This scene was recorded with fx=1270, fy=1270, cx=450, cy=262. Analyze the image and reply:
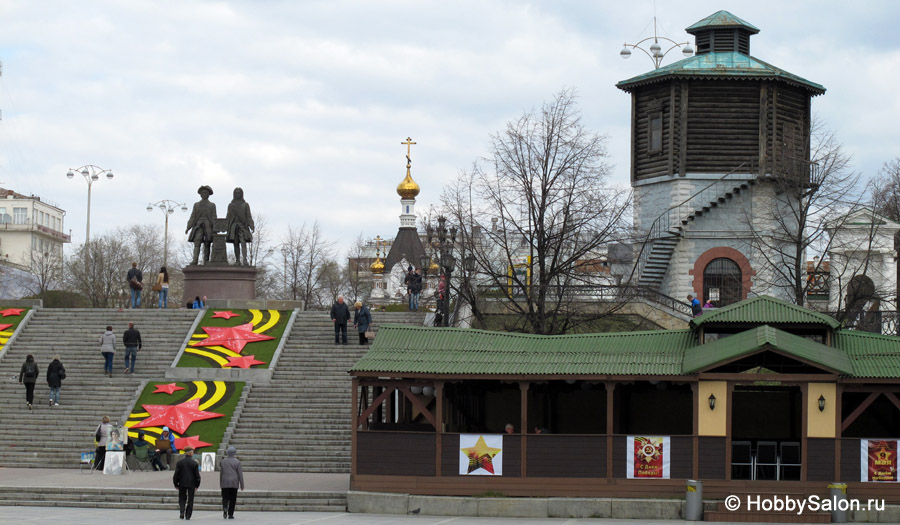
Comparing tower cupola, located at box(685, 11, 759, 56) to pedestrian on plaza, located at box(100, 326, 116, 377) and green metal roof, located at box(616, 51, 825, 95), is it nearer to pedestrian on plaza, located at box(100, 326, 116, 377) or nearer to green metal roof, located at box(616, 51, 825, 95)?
green metal roof, located at box(616, 51, 825, 95)

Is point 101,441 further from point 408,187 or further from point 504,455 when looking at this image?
point 408,187

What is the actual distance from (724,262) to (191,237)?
2068cm

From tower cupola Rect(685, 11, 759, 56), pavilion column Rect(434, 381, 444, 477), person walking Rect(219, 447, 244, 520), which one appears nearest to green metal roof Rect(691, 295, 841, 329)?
pavilion column Rect(434, 381, 444, 477)

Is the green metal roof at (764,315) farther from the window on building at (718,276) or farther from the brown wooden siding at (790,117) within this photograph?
the brown wooden siding at (790,117)

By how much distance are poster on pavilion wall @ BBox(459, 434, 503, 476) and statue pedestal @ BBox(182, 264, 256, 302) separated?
65.9 feet

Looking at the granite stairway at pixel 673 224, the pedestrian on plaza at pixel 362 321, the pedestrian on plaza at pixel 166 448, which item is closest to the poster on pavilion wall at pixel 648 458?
the pedestrian on plaza at pixel 166 448

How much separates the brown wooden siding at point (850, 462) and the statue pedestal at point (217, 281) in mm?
24436

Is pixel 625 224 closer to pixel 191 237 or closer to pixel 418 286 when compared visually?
pixel 418 286

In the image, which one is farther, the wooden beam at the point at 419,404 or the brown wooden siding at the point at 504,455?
the brown wooden siding at the point at 504,455

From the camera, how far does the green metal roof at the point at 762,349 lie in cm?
2511

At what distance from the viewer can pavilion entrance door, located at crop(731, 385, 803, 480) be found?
27.6 m

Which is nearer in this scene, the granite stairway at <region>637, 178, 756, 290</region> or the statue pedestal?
the statue pedestal

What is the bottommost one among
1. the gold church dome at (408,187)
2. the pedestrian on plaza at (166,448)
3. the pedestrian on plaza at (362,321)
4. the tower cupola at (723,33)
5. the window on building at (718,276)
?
the pedestrian on plaza at (166,448)

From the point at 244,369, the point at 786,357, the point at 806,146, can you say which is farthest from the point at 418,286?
the point at 786,357
